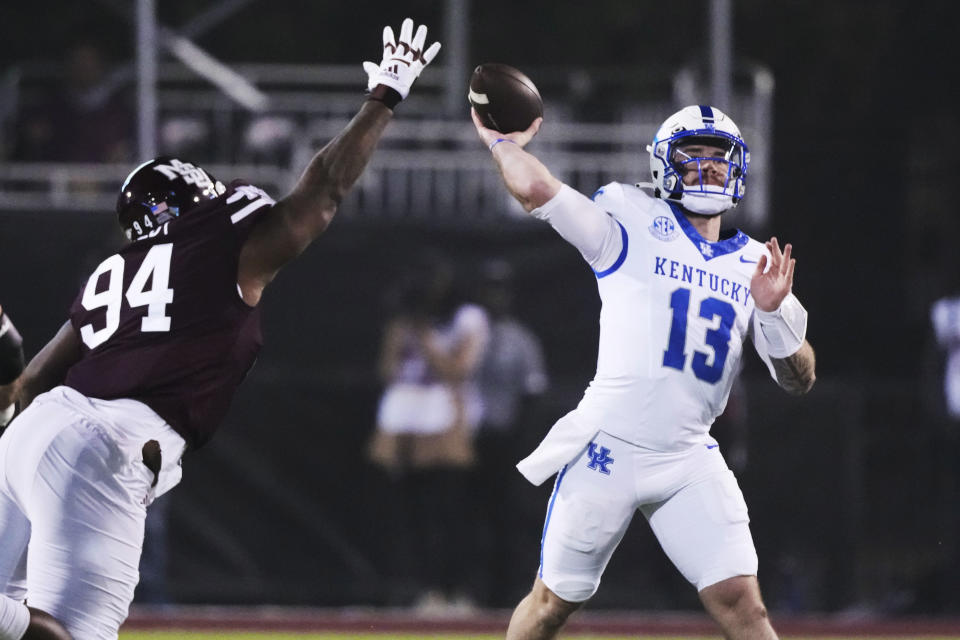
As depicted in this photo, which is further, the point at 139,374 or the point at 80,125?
the point at 80,125

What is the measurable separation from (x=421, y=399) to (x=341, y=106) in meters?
2.42

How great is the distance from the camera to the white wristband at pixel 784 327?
5.38 meters

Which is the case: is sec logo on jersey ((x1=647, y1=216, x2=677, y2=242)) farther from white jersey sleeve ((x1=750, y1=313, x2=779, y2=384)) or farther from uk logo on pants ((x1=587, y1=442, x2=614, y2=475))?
uk logo on pants ((x1=587, y1=442, x2=614, y2=475))

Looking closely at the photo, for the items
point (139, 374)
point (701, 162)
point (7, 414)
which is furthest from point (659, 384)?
point (7, 414)

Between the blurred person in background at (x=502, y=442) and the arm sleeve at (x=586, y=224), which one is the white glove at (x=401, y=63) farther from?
the blurred person in background at (x=502, y=442)

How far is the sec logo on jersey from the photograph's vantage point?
17.8ft

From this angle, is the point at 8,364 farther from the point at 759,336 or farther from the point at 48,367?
the point at 759,336

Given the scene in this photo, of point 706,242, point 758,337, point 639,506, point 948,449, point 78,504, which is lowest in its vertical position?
point 948,449

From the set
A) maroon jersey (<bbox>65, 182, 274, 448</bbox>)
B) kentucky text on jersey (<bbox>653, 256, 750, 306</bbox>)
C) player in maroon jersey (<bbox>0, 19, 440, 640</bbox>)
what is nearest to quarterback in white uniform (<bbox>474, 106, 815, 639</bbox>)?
kentucky text on jersey (<bbox>653, 256, 750, 306</bbox>)

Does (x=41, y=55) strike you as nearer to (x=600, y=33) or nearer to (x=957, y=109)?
(x=600, y=33)

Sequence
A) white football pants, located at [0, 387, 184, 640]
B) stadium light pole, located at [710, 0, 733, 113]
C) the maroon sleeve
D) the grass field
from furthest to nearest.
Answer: stadium light pole, located at [710, 0, 733, 113] < the grass field < the maroon sleeve < white football pants, located at [0, 387, 184, 640]

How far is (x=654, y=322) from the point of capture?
5.37 metres

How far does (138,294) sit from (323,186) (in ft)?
2.00

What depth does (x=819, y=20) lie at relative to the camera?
624 inches
